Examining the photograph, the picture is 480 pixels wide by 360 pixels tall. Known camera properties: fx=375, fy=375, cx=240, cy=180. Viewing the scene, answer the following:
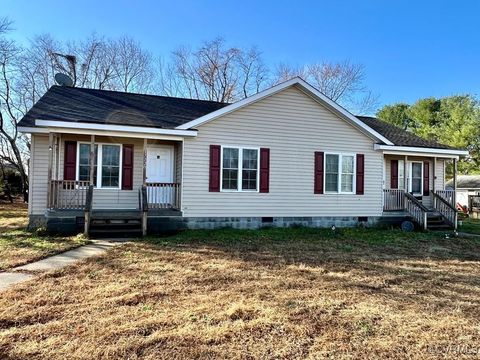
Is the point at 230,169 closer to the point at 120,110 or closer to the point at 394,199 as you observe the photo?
the point at 120,110

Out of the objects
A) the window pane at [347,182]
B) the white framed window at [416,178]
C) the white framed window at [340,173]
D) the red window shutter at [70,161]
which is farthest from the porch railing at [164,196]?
the white framed window at [416,178]

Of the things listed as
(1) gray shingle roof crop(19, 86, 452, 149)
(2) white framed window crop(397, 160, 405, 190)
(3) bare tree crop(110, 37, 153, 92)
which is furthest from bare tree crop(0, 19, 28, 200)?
(2) white framed window crop(397, 160, 405, 190)

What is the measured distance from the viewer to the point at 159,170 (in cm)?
1289

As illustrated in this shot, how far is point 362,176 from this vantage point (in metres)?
→ 14.0

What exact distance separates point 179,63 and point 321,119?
2401cm

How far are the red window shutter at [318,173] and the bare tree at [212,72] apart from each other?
70.2 ft

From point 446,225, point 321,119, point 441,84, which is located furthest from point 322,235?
point 441,84

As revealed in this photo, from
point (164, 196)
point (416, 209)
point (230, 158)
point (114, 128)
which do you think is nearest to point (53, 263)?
point (114, 128)

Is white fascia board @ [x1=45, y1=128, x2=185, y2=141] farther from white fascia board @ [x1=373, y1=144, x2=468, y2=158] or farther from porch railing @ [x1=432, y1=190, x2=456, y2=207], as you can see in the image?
porch railing @ [x1=432, y1=190, x2=456, y2=207]

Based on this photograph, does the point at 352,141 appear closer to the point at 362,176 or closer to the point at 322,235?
the point at 362,176

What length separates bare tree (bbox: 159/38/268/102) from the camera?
33812 millimetres

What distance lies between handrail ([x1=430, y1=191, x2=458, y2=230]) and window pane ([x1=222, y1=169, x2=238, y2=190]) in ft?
27.8

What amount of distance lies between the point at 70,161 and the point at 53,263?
5.32 metres

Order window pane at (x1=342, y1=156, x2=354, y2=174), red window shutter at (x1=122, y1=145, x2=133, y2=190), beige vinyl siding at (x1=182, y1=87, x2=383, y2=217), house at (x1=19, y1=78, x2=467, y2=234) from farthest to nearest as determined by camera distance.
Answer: window pane at (x1=342, y1=156, x2=354, y2=174)
red window shutter at (x1=122, y1=145, x2=133, y2=190)
beige vinyl siding at (x1=182, y1=87, x2=383, y2=217)
house at (x1=19, y1=78, x2=467, y2=234)
